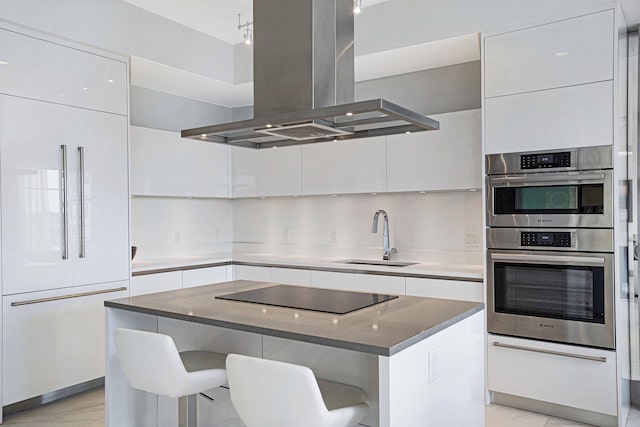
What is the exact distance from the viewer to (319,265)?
4.07m

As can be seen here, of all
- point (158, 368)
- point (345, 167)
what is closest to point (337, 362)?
point (158, 368)

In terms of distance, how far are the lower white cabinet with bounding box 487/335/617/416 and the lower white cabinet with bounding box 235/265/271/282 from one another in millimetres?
1931

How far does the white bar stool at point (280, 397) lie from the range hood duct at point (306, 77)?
1.04 meters

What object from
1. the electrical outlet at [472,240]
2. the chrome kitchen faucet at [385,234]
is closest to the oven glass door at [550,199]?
the electrical outlet at [472,240]

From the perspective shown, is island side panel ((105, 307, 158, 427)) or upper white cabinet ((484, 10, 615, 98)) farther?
upper white cabinet ((484, 10, 615, 98))

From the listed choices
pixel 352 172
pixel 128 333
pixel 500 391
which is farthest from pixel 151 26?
pixel 500 391

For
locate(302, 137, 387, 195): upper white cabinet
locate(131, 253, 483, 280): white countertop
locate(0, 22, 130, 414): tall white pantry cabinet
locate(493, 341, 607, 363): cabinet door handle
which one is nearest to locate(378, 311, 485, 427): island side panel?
locate(493, 341, 607, 363): cabinet door handle

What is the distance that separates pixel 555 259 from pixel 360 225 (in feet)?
6.06

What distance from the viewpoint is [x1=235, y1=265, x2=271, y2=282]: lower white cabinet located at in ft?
14.4

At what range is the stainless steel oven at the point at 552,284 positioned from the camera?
113 inches

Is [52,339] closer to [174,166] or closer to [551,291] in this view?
[174,166]

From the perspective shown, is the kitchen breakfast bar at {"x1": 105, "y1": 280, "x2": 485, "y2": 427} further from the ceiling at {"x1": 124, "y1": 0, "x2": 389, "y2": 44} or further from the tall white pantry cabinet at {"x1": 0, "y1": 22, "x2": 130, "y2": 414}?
the ceiling at {"x1": 124, "y1": 0, "x2": 389, "y2": 44}

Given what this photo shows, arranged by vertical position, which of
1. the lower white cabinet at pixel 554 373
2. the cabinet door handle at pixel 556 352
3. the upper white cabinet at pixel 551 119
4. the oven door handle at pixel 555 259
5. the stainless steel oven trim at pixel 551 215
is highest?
the upper white cabinet at pixel 551 119

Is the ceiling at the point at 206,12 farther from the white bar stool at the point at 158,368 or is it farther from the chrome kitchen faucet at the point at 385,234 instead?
the white bar stool at the point at 158,368
